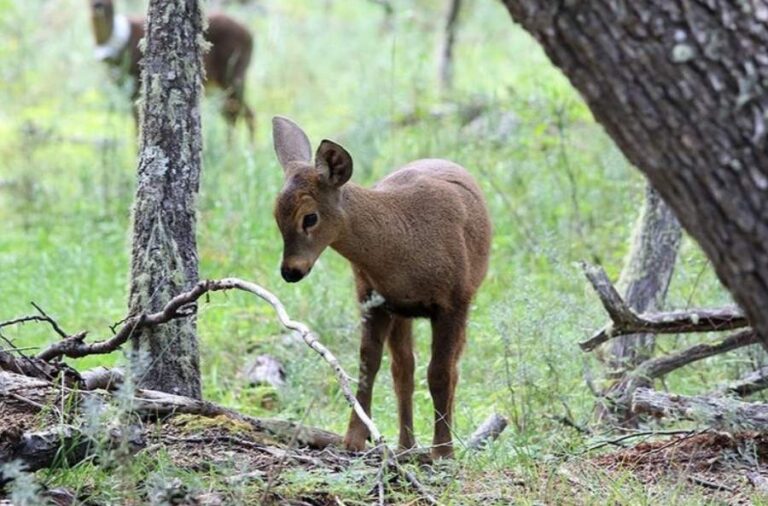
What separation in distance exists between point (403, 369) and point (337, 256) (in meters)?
3.38

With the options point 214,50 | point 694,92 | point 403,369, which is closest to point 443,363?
point 403,369

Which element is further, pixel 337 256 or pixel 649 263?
pixel 337 256

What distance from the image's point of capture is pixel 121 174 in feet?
36.3

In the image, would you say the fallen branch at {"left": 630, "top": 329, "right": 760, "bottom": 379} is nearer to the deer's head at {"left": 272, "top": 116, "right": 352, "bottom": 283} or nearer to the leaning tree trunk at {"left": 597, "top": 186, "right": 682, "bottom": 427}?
the leaning tree trunk at {"left": 597, "top": 186, "right": 682, "bottom": 427}

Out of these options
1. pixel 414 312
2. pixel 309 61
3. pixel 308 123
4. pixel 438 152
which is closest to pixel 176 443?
pixel 414 312

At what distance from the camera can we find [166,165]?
5.16m

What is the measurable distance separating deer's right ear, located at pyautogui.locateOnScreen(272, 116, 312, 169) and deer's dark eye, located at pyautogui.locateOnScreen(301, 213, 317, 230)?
1.44 feet

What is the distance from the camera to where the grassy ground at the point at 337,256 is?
20.6 ft

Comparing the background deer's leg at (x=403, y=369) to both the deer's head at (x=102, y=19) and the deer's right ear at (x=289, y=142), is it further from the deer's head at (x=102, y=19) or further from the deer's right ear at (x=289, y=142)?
the deer's head at (x=102, y=19)

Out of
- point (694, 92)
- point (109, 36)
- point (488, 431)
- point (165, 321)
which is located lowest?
point (488, 431)

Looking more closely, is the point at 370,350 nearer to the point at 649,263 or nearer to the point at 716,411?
the point at 716,411

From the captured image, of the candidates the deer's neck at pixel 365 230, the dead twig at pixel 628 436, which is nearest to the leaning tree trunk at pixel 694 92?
the dead twig at pixel 628 436

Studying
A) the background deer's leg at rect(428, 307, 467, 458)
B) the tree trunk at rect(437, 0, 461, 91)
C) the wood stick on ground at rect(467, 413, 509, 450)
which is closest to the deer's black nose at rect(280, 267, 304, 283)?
the background deer's leg at rect(428, 307, 467, 458)

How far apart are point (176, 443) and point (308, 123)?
31.1 feet
